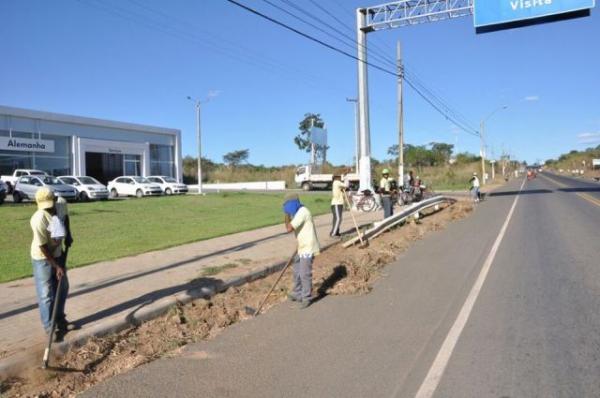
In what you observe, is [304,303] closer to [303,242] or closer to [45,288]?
[303,242]

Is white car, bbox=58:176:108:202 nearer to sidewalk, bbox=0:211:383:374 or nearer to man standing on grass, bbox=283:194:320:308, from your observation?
sidewalk, bbox=0:211:383:374

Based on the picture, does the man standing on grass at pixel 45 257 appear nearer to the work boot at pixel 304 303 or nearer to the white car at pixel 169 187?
the work boot at pixel 304 303

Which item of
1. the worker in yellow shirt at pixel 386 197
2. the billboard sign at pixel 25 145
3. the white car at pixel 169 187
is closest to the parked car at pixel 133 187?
the white car at pixel 169 187

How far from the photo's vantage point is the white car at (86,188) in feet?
99.7

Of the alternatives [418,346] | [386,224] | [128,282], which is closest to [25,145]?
[386,224]

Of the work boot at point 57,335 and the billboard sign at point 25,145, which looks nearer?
the work boot at point 57,335

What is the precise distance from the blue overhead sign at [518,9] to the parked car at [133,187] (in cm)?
2327

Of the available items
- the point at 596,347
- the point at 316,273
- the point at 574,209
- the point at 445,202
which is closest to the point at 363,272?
the point at 316,273

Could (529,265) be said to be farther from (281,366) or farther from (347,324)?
(281,366)

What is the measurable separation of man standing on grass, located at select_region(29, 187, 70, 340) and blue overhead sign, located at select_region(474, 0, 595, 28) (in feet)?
65.1

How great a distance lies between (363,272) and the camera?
31.0ft

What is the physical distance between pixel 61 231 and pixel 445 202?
24462 mm

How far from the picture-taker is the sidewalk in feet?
21.0

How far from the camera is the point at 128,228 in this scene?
1666 centimetres
